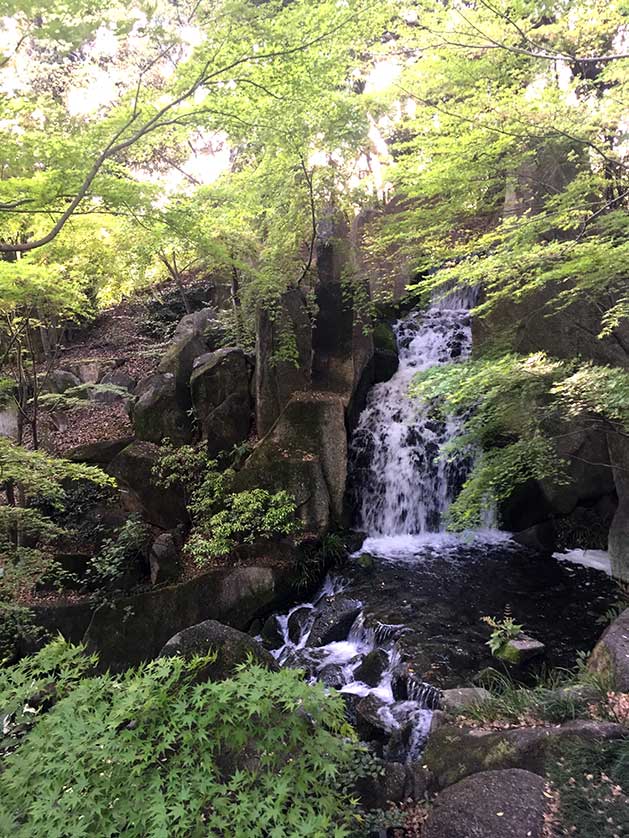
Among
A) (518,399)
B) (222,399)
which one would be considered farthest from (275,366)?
(518,399)

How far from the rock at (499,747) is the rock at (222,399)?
790 cm

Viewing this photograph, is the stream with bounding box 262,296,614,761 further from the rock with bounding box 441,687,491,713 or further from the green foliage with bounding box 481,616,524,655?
the rock with bounding box 441,687,491,713

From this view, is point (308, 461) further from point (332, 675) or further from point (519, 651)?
point (519, 651)

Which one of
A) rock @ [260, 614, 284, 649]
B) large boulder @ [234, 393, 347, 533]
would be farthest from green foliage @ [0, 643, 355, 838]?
large boulder @ [234, 393, 347, 533]

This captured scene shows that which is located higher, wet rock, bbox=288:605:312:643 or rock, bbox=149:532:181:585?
rock, bbox=149:532:181:585

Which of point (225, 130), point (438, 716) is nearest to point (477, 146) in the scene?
point (225, 130)

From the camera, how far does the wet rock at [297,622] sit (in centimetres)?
816

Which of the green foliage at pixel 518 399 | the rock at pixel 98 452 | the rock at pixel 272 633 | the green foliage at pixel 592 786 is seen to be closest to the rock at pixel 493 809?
the green foliage at pixel 592 786

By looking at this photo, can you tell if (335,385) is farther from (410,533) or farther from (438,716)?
(438,716)

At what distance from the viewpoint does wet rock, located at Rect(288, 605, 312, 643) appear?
26.8 feet

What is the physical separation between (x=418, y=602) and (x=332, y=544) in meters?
2.26

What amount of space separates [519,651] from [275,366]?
7.64 m

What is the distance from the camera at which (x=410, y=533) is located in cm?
1084

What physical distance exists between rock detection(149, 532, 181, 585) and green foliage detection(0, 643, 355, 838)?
5774 millimetres
